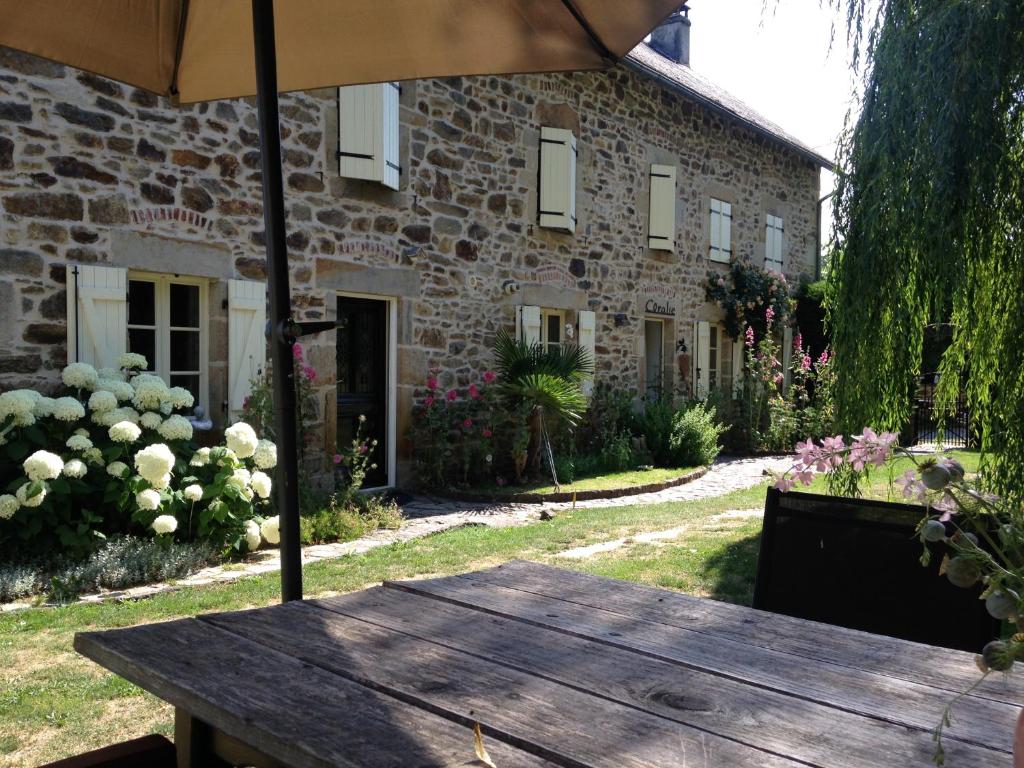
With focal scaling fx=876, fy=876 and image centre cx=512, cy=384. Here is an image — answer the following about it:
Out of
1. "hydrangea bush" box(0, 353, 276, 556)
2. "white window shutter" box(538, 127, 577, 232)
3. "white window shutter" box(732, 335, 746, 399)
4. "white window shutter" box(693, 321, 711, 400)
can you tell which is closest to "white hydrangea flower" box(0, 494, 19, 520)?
"hydrangea bush" box(0, 353, 276, 556)

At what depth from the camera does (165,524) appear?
4.85 metres

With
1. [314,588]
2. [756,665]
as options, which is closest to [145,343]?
[314,588]

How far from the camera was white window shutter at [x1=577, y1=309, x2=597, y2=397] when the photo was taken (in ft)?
32.4

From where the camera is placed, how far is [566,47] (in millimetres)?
2447

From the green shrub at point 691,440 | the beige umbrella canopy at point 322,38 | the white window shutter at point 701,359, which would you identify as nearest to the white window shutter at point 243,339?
the beige umbrella canopy at point 322,38

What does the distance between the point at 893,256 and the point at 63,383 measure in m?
4.82

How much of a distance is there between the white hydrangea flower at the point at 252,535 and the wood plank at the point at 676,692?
150 inches

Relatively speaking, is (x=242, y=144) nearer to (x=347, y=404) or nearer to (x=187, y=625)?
(x=347, y=404)

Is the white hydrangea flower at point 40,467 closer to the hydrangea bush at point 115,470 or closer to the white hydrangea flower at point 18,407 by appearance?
the hydrangea bush at point 115,470

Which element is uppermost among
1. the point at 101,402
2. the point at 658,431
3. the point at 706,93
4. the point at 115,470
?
the point at 706,93

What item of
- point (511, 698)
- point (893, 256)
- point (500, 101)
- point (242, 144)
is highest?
point (500, 101)

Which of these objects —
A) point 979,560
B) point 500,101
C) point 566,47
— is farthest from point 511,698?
point 500,101

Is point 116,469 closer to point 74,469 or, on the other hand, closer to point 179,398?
point 74,469

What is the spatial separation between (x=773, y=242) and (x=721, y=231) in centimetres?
174
